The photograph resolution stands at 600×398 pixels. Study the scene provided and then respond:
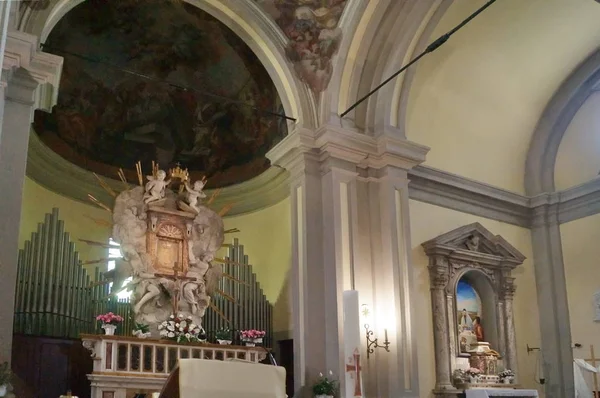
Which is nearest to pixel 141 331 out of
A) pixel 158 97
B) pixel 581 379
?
pixel 158 97

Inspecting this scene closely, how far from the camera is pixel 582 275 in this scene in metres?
12.9

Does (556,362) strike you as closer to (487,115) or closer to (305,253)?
(487,115)

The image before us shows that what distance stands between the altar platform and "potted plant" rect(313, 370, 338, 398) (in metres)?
1.25

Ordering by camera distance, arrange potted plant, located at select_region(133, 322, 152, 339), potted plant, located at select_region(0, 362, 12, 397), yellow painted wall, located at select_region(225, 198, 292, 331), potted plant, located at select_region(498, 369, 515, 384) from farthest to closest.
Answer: yellow painted wall, located at select_region(225, 198, 292, 331) < potted plant, located at select_region(498, 369, 515, 384) < potted plant, located at select_region(133, 322, 152, 339) < potted plant, located at select_region(0, 362, 12, 397)

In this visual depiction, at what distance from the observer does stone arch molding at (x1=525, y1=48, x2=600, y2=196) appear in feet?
43.8

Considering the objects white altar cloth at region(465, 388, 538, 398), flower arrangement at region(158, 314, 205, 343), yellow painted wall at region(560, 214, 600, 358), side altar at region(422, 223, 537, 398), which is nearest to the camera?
flower arrangement at region(158, 314, 205, 343)

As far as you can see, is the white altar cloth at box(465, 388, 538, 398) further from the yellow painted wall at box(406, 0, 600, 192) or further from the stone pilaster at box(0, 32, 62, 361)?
the stone pilaster at box(0, 32, 62, 361)

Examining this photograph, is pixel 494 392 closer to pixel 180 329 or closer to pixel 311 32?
pixel 180 329

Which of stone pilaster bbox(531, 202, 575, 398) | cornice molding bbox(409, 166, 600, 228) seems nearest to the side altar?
A: cornice molding bbox(409, 166, 600, 228)

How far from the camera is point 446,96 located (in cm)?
1279

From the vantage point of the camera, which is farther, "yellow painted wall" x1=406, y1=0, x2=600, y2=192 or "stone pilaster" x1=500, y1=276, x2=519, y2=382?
"stone pilaster" x1=500, y1=276, x2=519, y2=382

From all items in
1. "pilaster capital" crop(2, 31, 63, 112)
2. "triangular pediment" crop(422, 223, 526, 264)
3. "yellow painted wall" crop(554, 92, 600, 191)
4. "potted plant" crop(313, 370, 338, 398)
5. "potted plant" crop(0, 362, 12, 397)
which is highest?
"yellow painted wall" crop(554, 92, 600, 191)

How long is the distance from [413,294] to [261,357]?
8.04 ft

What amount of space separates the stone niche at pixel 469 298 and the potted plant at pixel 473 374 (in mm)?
141
